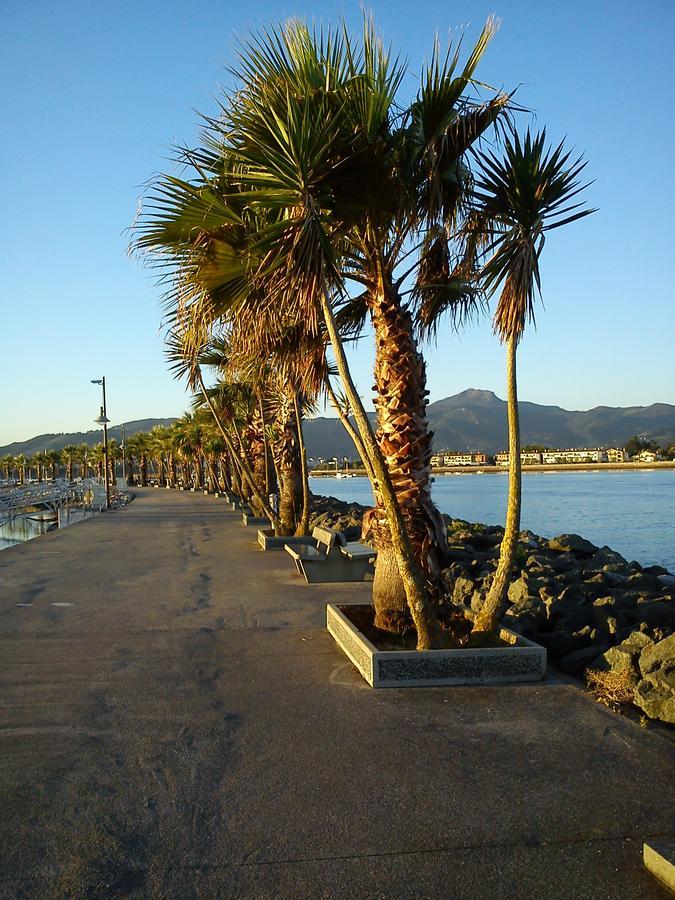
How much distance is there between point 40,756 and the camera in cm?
443

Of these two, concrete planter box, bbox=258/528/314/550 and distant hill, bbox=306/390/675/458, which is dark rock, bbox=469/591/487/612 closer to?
concrete planter box, bbox=258/528/314/550

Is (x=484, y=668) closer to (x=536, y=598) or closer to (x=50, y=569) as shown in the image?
(x=536, y=598)

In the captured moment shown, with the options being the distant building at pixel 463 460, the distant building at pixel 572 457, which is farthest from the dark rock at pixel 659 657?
the distant building at pixel 463 460

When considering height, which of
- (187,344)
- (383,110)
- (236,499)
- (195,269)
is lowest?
(236,499)

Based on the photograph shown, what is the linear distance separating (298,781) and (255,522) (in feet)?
63.0

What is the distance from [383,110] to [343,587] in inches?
254

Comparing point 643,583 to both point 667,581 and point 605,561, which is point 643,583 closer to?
point 667,581

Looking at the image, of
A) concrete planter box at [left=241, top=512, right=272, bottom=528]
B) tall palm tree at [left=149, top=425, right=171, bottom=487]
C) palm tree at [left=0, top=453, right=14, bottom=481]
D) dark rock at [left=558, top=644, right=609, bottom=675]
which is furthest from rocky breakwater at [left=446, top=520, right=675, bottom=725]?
palm tree at [left=0, top=453, right=14, bottom=481]

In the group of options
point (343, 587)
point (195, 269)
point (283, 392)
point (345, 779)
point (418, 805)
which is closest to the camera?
point (418, 805)

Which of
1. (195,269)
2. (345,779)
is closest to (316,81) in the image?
(195,269)

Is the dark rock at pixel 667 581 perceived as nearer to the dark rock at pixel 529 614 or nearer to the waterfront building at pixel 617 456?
the dark rock at pixel 529 614

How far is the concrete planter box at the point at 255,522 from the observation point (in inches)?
881

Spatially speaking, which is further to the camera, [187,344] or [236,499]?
[236,499]

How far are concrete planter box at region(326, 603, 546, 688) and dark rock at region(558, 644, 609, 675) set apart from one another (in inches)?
15.9
